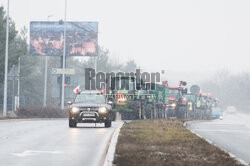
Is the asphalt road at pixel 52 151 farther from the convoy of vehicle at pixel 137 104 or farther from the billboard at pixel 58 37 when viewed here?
the billboard at pixel 58 37

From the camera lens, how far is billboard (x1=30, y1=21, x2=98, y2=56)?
7050 cm

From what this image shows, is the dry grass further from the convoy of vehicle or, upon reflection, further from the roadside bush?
the roadside bush

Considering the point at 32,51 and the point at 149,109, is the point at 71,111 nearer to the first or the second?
the point at 149,109

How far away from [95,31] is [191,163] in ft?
195

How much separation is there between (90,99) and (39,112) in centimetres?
2275

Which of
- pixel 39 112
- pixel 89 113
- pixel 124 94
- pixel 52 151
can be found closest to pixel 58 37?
pixel 39 112

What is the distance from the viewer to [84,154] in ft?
52.1

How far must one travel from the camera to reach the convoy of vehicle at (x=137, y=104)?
95.8 ft

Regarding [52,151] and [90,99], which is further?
[90,99]

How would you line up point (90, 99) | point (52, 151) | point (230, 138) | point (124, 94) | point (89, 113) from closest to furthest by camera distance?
1. point (52, 151)
2. point (230, 138)
3. point (89, 113)
4. point (90, 99)
5. point (124, 94)

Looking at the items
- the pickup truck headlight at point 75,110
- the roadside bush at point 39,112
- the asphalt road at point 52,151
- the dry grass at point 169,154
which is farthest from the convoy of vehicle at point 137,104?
the dry grass at point 169,154

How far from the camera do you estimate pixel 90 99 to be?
30.5 metres

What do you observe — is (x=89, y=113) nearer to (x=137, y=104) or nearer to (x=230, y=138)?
(x=230, y=138)

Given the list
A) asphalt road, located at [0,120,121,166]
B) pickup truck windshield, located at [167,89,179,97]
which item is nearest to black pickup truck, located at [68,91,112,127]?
asphalt road, located at [0,120,121,166]
